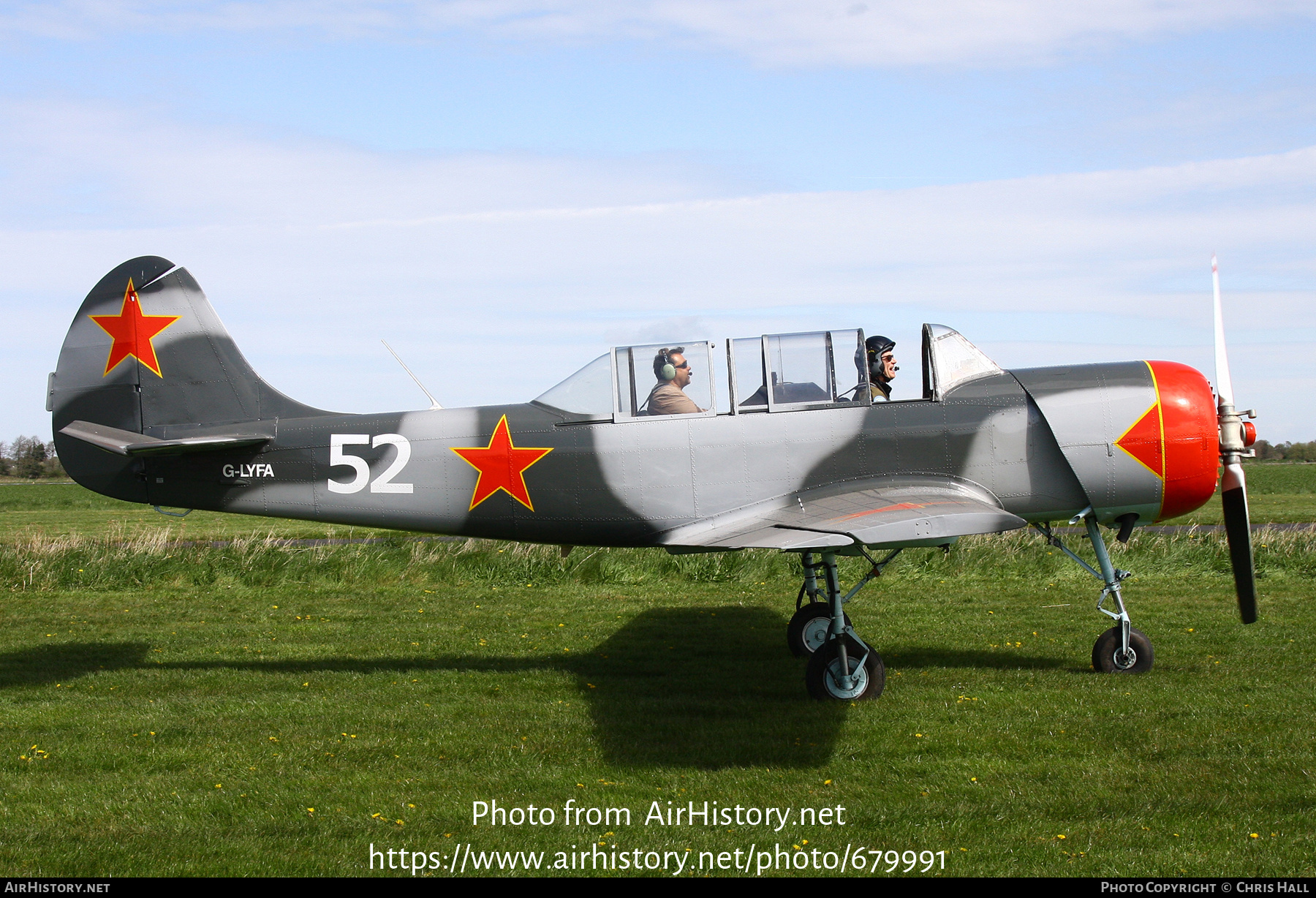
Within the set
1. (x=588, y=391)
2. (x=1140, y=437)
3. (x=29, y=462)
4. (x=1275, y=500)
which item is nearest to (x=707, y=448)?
(x=588, y=391)

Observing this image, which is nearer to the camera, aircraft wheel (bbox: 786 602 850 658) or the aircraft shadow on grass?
the aircraft shadow on grass

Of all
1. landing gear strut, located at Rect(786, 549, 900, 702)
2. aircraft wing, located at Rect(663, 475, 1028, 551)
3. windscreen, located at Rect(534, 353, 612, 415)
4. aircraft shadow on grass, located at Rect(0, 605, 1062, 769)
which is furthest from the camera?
windscreen, located at Rect(534, 353, 612, 415)

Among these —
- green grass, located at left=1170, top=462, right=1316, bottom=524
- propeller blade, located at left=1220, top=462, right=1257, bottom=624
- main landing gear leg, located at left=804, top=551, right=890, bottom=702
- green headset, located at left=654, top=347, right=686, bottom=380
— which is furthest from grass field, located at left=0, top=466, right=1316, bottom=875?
green grass, located at left=1170, top=462, right=1316, bottom=524

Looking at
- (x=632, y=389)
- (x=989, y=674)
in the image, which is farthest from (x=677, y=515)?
(x=989, y=674)

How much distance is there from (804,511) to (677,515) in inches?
45.1

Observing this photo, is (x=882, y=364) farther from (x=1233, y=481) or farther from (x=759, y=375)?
(x=1233, y=481)

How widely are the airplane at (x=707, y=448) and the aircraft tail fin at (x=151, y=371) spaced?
0.07ft

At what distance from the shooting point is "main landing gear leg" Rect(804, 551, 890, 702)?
7.34 meters

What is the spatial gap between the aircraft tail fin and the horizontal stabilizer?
79mm

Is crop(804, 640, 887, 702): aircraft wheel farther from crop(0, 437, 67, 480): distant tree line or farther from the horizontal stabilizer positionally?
crop(0, 437, 67, 480): distant tree line

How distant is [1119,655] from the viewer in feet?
26.6
